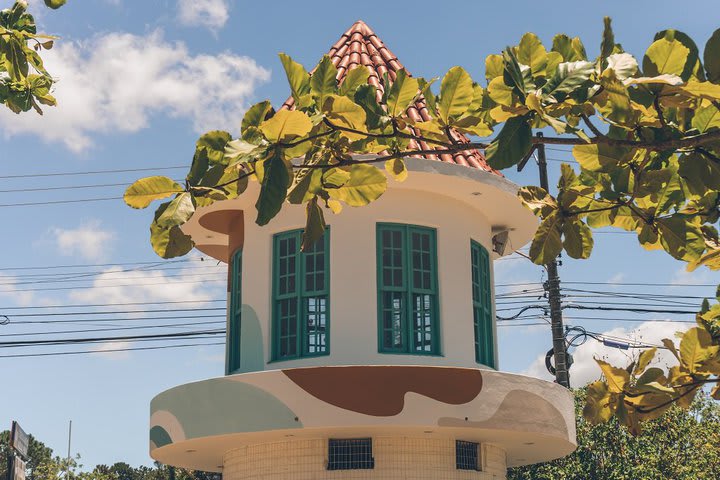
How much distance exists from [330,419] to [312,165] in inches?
389

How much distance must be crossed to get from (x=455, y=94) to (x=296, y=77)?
0.70 meters

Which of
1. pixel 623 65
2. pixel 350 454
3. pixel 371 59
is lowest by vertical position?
pixel 623 65

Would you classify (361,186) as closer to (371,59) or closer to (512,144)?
(512,144)

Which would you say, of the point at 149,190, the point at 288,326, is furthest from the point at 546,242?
the point at 288,326

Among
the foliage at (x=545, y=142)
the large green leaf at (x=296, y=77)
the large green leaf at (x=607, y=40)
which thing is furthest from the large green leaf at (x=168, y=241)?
the large green leaf at (x=607, y=40)

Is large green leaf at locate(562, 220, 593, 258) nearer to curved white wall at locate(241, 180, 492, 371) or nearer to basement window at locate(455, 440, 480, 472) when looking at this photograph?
curved white wall at locate(241, 180, 492, 371)

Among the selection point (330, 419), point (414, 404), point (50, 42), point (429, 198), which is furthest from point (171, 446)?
point (50, 42)

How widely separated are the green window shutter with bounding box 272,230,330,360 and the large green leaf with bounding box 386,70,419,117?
11119mm

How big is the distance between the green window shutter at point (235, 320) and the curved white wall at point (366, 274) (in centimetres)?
81

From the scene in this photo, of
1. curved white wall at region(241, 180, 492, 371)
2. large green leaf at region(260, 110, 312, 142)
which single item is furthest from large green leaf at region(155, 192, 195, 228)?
curved white wall at region(241, 180, 492, 371)

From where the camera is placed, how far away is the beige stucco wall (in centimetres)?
1491

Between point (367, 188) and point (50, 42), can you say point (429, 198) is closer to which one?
point (50, 42)

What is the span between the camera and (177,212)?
13.0 feet

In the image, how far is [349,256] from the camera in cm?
1544
